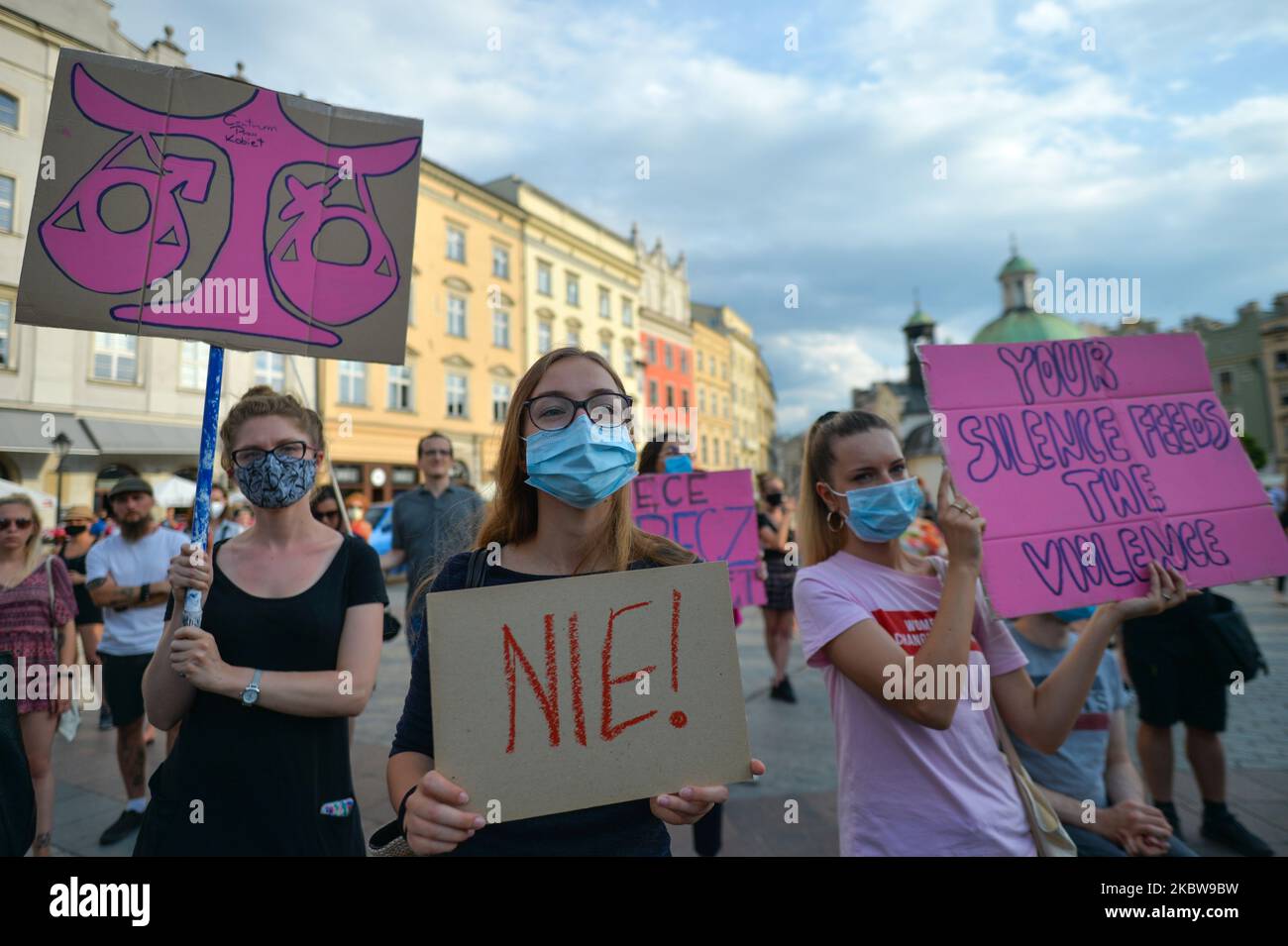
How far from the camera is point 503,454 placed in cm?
177

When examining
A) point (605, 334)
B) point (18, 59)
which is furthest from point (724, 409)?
point (18, 59)

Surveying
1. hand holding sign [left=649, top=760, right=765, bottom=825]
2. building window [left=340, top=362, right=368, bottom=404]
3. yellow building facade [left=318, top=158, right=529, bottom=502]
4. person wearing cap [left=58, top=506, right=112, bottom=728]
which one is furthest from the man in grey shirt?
building window [left=340, top=362, right=368, bottom=404]

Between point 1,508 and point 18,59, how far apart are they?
53.1 feet

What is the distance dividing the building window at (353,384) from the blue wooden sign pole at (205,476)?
22.7m

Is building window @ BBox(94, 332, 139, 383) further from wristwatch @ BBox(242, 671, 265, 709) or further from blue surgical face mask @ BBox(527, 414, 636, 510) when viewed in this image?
blue surgical face mask @ BBox(527, 414, 636, 510)

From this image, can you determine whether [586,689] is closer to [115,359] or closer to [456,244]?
[115,359]

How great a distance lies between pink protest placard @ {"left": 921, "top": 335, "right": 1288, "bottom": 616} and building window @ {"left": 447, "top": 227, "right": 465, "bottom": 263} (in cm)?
2699

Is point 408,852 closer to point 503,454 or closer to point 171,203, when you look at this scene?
point 503,454

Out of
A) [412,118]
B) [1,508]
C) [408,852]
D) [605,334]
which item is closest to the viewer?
[408,852]

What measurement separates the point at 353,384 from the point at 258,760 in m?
23.6

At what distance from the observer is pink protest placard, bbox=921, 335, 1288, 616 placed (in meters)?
2.05

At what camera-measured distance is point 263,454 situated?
2.13m

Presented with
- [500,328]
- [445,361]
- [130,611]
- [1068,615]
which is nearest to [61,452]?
[130,611]
